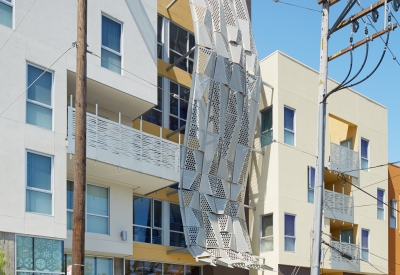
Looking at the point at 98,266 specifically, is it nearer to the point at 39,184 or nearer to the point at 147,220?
the point at 147,220

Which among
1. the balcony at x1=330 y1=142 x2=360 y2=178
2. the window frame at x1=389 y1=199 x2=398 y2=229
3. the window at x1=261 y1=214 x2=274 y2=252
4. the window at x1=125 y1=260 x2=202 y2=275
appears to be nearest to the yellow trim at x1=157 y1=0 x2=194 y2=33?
the window at x1=261 y1=214 x2=274 y2=252

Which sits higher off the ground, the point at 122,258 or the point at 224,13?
the point at 224,13

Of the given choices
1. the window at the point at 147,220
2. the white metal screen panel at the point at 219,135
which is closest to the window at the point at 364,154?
the white metal screen panel at the point at 219,135

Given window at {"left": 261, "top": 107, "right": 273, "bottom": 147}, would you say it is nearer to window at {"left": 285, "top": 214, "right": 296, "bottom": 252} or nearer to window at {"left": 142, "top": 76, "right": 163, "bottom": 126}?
window at {"left": 285, "top": 214, "right": 296, "bottom": 252}

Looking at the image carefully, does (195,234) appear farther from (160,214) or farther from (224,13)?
(224,13)

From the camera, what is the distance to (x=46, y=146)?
16.6 meters

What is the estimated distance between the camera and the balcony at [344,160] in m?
29.1

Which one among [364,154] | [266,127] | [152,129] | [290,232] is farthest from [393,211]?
[152,129]

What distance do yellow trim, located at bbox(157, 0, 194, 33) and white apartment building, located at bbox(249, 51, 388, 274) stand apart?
4.20m

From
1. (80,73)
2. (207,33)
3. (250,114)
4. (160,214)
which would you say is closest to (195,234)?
(160,214)

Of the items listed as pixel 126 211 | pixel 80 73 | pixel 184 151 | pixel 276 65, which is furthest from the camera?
pixel 276 65

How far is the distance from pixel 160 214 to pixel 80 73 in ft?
39.9

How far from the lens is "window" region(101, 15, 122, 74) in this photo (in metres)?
19.8

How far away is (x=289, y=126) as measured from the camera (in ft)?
89.7
